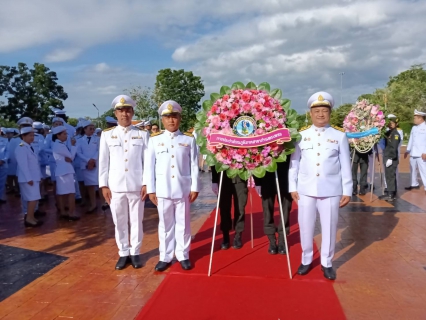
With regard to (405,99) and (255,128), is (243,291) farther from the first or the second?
(405,99)

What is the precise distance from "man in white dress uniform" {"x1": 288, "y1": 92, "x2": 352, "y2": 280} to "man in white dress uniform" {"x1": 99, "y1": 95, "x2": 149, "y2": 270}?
183cm

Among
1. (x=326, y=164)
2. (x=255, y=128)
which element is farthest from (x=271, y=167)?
(x=326, y=164)

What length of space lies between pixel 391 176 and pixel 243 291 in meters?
6.56

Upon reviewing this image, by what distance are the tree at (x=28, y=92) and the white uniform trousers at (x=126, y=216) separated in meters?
31.4

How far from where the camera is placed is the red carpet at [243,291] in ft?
11.3

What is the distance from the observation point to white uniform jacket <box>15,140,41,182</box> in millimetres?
6508

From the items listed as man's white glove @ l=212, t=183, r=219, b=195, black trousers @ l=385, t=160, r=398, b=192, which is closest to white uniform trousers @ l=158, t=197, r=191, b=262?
man's white glove @ l=212, t=183, r=219, b=195

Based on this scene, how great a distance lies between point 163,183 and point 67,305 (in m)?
1.55

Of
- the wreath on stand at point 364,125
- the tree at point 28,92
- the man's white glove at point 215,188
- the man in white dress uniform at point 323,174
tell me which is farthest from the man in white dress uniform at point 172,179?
the tree at point 28,92

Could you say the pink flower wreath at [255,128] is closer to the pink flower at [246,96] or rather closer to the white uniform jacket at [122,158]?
the pink flower at [246,96]

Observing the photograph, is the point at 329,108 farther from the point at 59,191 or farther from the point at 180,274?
the point at 59,191

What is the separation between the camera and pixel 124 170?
448 cm

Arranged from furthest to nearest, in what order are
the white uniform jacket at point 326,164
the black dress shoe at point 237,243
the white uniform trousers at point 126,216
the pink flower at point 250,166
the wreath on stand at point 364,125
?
the wreath on stand at point 364,125 < the black dress shoe at point 237,243 < the white uniform trousers at point 126,216 < the pink flower at point 250,166 < the white uniform jacket at point 326,164

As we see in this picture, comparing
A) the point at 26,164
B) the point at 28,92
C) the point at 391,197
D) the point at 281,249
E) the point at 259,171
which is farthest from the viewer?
the point at 28,92
